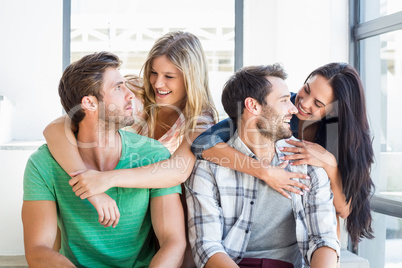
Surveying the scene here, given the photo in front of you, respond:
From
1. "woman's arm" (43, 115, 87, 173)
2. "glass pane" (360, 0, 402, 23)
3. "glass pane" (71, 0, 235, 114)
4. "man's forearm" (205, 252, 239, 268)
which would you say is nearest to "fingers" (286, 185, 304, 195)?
"man's forearm" (205, 252, 239, 268)

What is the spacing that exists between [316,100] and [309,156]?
338 millimetres

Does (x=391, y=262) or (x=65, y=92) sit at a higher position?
(x=65, y=92)

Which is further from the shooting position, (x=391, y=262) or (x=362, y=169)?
(x=391, y=262)

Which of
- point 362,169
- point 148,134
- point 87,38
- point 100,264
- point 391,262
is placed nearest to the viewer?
point 100,264

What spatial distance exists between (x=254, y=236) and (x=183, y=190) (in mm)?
347

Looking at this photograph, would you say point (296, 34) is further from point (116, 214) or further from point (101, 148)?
point (116, 214)

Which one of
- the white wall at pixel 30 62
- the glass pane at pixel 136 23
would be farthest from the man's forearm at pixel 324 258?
the white wall at pixel 30 62

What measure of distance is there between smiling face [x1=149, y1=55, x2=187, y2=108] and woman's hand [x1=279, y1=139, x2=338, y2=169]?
65 centimetres

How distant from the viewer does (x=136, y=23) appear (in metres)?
4.30

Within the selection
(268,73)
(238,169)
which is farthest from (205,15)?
(238,169)

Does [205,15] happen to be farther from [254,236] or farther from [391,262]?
[254,236]

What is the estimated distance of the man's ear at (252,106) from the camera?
1764 mm

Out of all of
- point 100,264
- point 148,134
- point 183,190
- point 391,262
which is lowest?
point 391,262

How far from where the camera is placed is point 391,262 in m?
2.85
